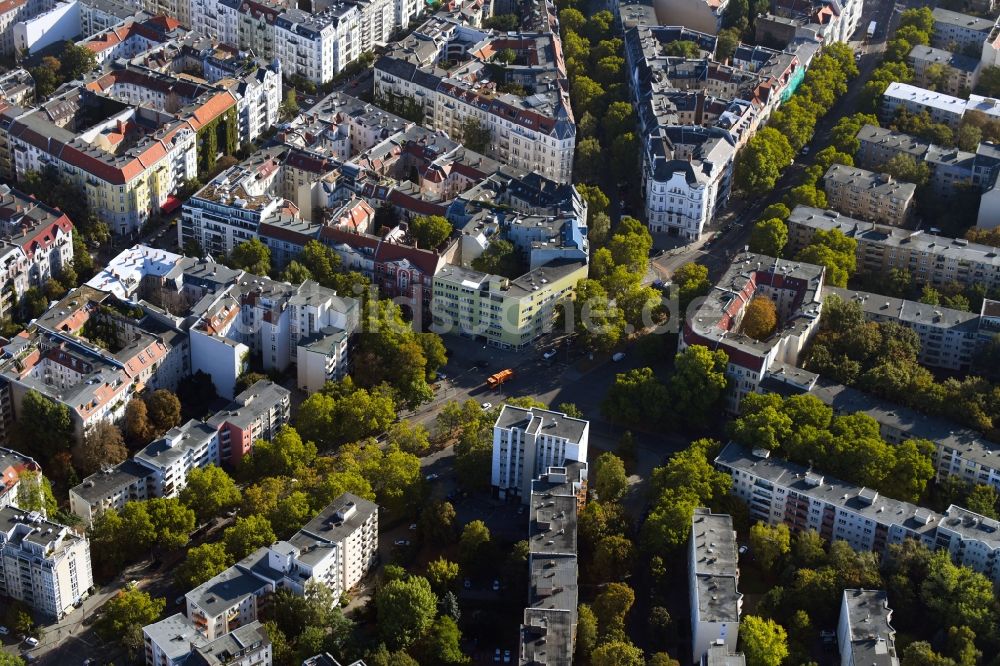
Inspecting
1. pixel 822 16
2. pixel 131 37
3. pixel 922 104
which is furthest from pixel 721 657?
pixel 822 16

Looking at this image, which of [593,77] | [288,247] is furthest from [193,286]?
[593,77]

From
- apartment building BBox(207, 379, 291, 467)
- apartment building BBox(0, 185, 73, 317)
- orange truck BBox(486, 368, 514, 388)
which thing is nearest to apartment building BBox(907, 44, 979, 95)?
orange truck BBox(486, 368, 514, 388)

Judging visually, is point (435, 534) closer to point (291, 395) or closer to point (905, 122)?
point (291, 395)

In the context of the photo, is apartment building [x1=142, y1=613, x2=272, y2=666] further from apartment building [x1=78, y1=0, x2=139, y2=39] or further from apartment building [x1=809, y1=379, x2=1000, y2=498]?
apartment building [x1=78, y1=0, x2=139, y2=39]

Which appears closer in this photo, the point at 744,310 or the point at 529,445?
the point at 529,445

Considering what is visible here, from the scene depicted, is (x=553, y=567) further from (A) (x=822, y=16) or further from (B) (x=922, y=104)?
(A) (x=822, y=16)

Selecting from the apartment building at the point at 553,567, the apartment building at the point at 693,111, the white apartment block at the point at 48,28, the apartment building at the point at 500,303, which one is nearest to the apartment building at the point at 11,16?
the white apartment block at the point at 48,28
